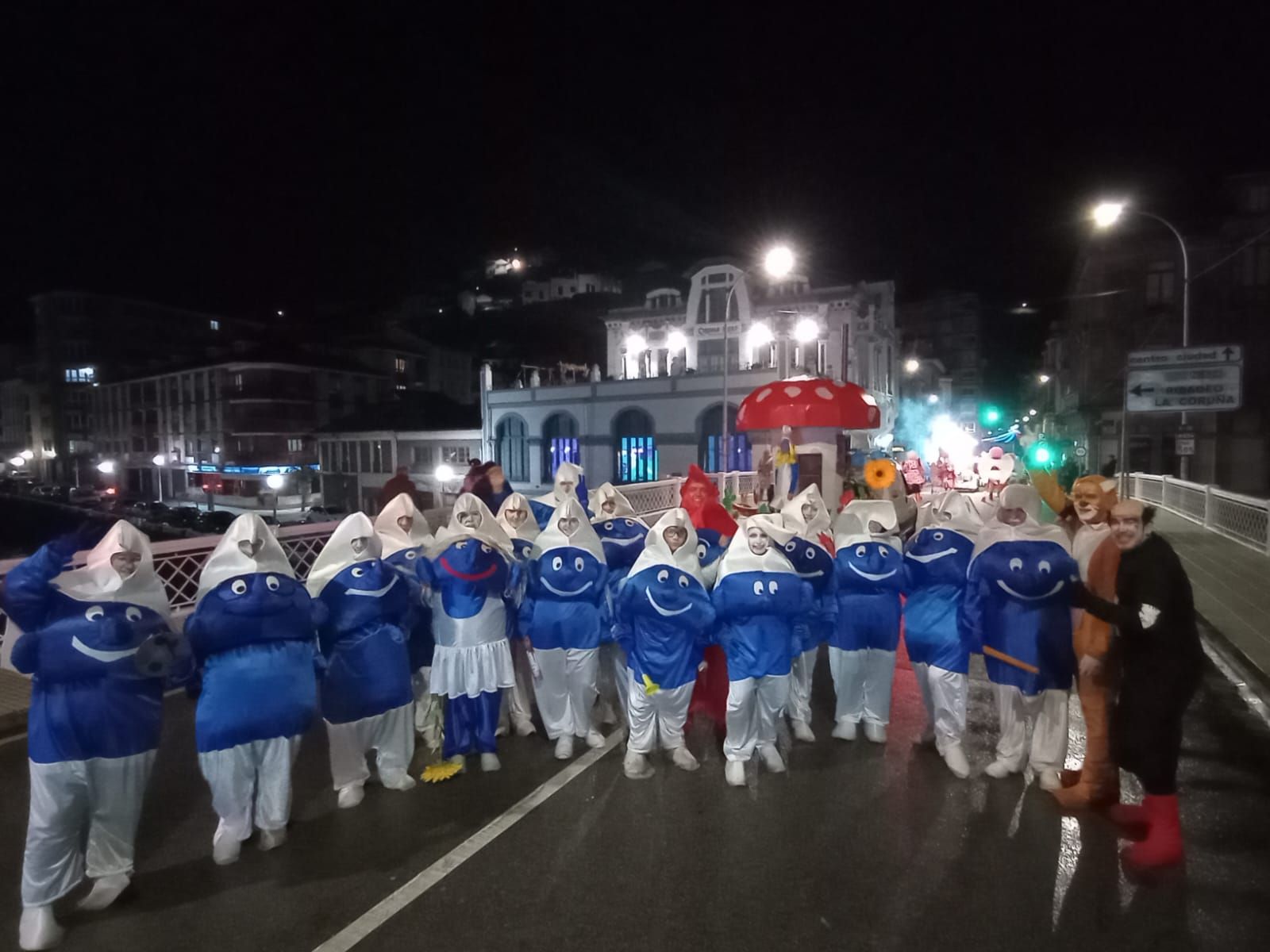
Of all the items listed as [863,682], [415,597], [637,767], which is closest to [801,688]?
[863,682]

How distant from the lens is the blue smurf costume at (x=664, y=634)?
4574 mm

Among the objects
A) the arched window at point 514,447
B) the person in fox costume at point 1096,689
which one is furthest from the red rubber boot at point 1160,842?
the arched window at point 514,447

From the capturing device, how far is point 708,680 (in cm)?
537

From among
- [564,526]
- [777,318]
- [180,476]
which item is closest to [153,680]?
[564,526]

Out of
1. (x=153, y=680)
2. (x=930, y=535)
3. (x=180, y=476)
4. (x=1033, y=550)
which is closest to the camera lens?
(x=153, y=680)

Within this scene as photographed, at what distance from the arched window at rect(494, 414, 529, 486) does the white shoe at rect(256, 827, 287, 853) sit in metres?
24.2

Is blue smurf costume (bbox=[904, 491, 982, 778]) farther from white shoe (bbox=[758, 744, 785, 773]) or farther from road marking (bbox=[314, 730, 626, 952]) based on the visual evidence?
road marking (bbox=[314, 730, 626, 952])

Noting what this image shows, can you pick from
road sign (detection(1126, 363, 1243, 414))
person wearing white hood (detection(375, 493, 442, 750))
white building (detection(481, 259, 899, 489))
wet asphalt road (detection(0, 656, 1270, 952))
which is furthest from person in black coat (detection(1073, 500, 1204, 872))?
white building (detection(481, 259, 899, 489))

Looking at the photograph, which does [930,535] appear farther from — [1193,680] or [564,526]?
[564,526]

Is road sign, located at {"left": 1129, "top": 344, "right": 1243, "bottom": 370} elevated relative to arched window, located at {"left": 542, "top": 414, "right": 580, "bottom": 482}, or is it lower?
elevated

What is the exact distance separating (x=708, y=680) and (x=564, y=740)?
110 cm

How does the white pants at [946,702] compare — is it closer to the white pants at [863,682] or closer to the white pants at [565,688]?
the white pants at [863,682]

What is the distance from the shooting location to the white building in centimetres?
2445

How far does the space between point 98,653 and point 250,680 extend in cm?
65
